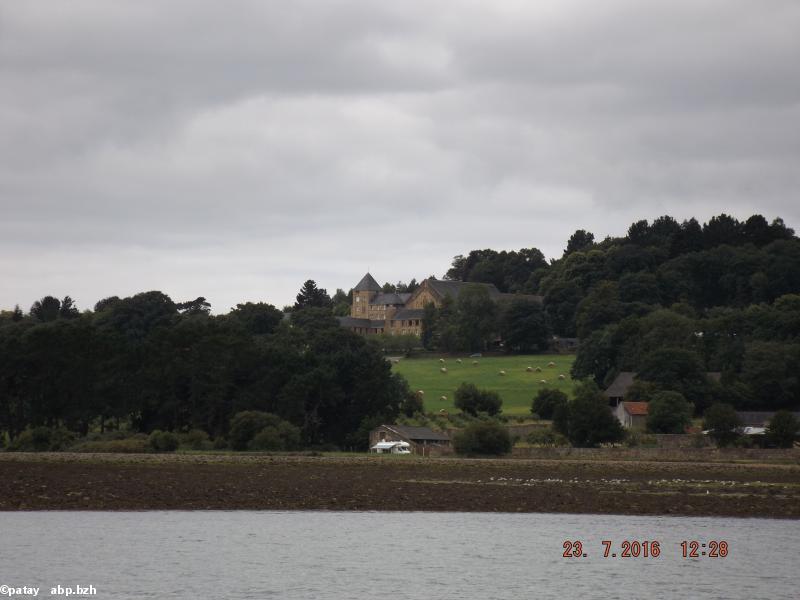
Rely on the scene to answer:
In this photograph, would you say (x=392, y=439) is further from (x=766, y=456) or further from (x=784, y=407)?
(x=784, y=407)

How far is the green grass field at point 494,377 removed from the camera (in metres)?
124

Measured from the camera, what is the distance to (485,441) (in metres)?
82.9

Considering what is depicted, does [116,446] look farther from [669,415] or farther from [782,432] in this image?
[782,432]

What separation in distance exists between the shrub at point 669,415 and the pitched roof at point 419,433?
1708cm

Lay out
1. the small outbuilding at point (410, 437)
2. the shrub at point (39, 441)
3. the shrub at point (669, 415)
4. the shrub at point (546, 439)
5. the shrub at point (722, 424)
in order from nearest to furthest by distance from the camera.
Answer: the shrub at point (39, 441) < the shrub at point (722, 424) < the small outbuilding at point (410, 437) < the shrub at point (546, 439) < the shrub at point (669, 415)

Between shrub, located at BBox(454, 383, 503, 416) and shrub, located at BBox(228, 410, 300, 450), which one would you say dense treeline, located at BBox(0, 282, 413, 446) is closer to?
shrub, located at BBox(228, 410, 300, 450)

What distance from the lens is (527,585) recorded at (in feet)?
93.1

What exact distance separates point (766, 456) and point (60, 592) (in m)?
64.5

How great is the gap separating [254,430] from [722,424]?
3509 centimetres

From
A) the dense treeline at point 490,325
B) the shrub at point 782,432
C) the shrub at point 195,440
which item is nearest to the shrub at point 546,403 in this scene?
the shrub at point 782,432

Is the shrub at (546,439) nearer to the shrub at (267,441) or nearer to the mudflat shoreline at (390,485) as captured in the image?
the mudflat shoreline at (390,485)

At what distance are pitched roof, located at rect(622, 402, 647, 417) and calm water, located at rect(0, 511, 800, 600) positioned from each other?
58.5 m
